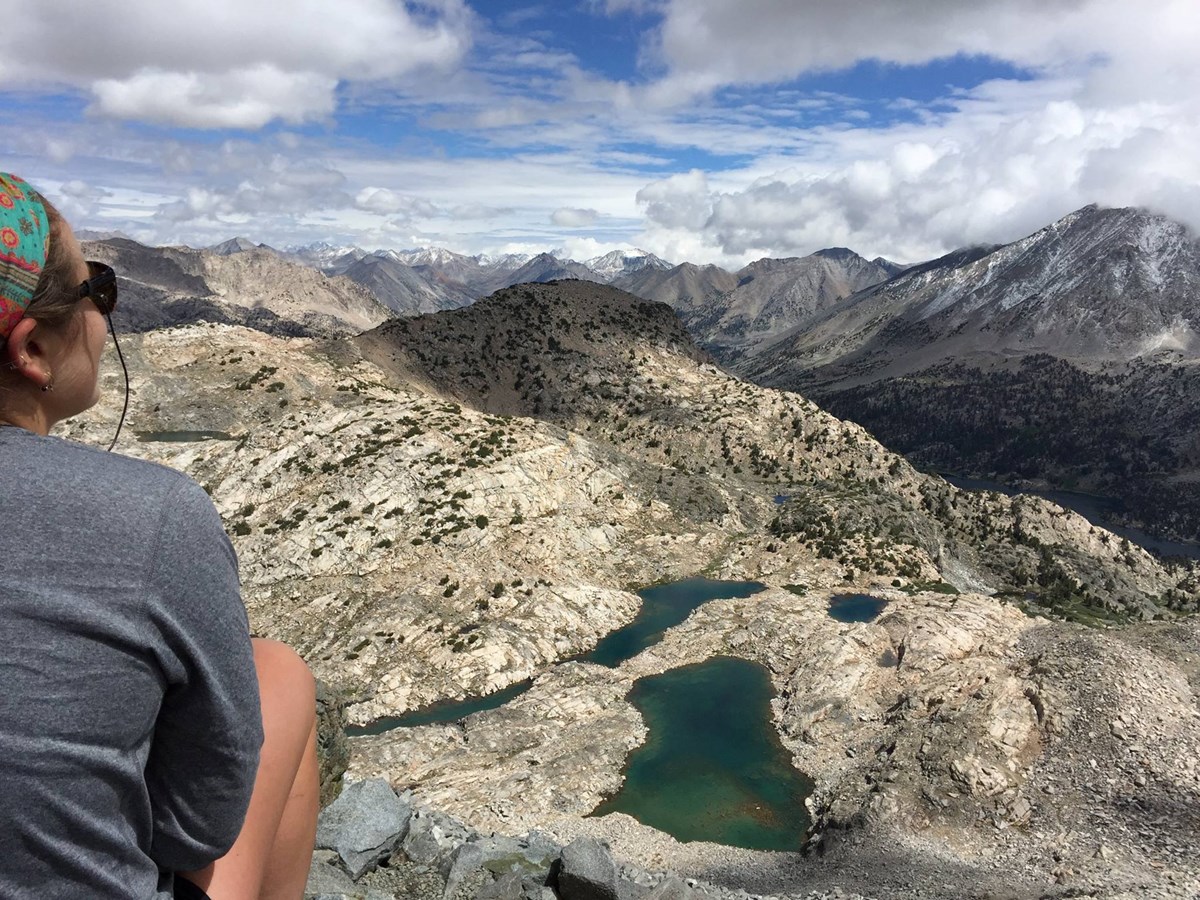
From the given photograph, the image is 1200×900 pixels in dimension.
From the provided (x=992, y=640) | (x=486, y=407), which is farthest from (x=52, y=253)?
(x=486, y=407)

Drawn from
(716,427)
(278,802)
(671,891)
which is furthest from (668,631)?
(278,802)

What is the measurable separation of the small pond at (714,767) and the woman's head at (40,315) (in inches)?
1582

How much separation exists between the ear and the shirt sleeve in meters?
0.89

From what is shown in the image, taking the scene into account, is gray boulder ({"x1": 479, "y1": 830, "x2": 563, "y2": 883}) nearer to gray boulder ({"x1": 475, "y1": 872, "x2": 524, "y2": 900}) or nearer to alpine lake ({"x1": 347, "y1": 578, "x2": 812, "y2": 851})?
gray boulder ({"x1": 475, "y1": 872, "x2": 524, "y2": 900})

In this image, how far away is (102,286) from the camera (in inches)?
133

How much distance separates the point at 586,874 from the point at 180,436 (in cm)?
7642

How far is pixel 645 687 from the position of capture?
50312 millimetres

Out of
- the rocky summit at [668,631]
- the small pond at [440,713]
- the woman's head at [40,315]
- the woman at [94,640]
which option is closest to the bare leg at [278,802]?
the woman at [94,640]

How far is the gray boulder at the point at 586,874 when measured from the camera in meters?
13.7

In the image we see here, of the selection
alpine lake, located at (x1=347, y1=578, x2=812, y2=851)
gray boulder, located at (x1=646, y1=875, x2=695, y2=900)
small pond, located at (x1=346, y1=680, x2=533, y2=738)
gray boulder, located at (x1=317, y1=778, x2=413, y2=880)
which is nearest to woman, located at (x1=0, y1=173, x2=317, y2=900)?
gray boulder, located at (x1=317, y1=778, x2=413, y2=880)

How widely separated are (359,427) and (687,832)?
4883cm

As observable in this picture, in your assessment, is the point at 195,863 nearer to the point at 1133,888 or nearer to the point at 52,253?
the point at 52,253

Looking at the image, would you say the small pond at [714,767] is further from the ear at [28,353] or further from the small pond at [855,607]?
the ear at [28,353]

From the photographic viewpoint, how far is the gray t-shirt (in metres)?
2.34
